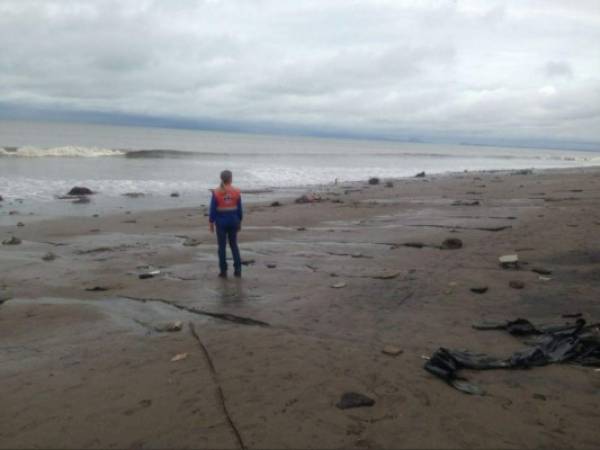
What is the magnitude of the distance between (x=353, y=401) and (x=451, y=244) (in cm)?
695

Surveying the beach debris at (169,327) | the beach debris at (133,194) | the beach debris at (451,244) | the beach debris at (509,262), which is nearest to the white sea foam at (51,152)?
the beach debris at (133,194)

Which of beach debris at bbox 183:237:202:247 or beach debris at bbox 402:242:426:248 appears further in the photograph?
beach debris at bbox 183:237:202:247

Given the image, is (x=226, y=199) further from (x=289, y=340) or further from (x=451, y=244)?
(x=451, y=244)

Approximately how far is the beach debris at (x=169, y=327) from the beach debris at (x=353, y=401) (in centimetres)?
258

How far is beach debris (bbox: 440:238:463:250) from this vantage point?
10.5m

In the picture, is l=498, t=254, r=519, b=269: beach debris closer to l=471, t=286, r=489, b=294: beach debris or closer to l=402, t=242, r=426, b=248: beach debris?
l=471, t=286, r=489, b=294: beach debris

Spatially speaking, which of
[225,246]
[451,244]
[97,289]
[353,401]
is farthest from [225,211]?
[353,401]

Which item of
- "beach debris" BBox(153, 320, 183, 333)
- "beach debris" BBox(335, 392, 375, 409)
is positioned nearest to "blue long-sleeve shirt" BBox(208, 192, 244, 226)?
"beach debris" BBox(153, 320, 183, 333)

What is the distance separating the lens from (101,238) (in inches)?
519

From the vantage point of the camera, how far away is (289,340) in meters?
5.68

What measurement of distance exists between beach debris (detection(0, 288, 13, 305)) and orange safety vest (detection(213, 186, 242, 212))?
354cm

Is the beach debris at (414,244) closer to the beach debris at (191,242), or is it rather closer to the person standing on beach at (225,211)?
the person standing on beach at (225,211)

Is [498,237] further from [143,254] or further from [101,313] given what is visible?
[101,313]

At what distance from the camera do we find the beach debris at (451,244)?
10.5 m
